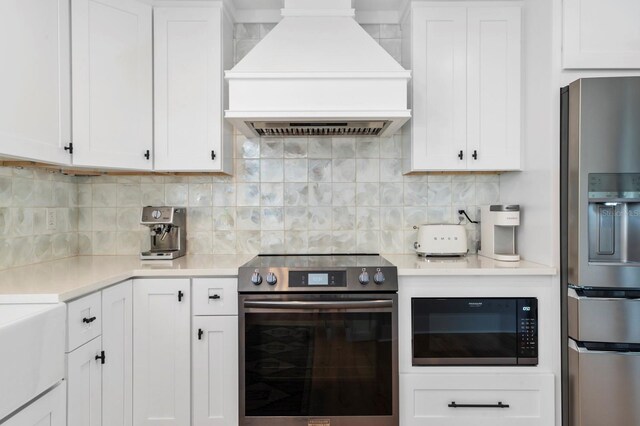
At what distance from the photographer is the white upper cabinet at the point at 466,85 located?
7.59 feet

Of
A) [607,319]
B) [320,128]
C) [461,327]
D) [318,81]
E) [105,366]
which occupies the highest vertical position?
[318,81]

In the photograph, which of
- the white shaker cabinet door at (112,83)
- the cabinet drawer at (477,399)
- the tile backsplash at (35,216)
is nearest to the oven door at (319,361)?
the cabinet drawer at (477,399)

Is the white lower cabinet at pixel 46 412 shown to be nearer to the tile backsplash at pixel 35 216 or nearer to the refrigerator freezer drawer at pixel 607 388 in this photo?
the tile backsplash at pixel 35 216

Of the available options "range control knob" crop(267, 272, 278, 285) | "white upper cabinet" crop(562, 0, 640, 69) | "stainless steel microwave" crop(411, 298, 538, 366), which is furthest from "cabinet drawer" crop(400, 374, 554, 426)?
"white upper cabinet" crop(562, 0, 640, 69)

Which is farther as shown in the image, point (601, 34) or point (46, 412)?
point (601, 34)

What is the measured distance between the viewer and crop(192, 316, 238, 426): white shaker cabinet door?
2021 mm

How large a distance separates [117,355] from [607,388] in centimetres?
224

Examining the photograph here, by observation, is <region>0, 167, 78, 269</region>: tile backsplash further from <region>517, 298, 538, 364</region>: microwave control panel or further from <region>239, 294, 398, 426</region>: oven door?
<region>517, 298, 538, 364</region>: microwave control panel

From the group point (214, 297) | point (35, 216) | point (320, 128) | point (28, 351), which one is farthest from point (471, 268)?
point (35, 216)

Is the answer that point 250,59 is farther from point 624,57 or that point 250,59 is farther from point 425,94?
point 624,57

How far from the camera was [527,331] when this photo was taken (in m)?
2.02

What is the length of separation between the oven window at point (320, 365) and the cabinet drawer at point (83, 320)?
2.13ft

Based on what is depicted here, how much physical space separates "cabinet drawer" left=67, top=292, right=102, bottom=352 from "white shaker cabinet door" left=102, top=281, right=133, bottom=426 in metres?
0.05

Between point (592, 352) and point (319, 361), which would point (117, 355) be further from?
point (592, 352)
